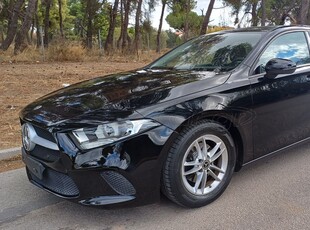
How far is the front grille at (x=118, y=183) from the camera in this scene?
2461 millimetres

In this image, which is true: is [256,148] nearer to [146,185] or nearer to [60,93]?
[146,185]

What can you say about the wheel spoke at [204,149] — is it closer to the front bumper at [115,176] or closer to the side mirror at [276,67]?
the front bumper at [115,176]

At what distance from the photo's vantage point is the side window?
3.42m

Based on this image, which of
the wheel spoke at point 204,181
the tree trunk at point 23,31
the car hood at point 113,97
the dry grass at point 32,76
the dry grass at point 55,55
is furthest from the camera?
the tree trunk at point 23,31

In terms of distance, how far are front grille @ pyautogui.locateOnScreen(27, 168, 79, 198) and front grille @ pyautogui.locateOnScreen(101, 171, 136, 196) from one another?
27cm

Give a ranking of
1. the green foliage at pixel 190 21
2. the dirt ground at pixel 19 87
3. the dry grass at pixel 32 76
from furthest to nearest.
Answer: the green foliage at pixel 190 21
the dry grass at pixel 32 76
the dirt ground at pixel 19 87

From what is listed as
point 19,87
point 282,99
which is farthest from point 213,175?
point 19,87

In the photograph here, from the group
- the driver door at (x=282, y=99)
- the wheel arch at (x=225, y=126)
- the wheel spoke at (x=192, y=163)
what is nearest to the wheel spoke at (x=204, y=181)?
the wheel spoke at (x=192, y=163)

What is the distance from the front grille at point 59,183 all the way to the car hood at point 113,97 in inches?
15.8

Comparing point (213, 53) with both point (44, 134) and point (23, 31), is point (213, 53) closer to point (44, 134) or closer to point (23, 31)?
point (44, 134)

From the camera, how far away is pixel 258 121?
3115 millimetres

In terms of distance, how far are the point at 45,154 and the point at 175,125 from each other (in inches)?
42.2

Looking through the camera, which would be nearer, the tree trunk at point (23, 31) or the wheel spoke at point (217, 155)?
the wheel spoke at point (217, 155)

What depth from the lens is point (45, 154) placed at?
2645mm
